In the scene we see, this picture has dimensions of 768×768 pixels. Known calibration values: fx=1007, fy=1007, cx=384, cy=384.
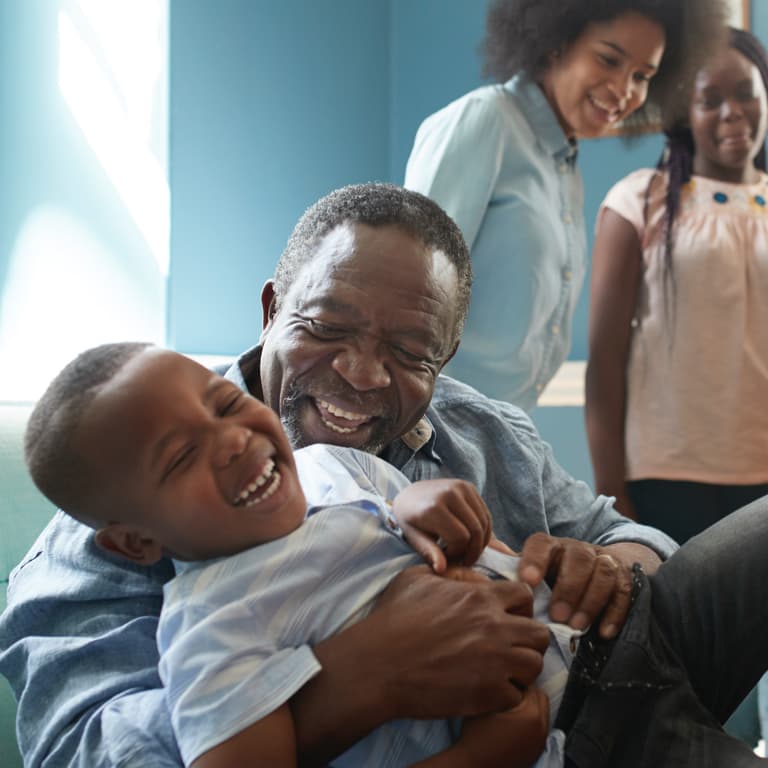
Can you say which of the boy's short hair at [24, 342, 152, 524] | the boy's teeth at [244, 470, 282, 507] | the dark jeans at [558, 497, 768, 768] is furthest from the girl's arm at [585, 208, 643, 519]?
the boy's short hair at [24, 342, 152, 524]

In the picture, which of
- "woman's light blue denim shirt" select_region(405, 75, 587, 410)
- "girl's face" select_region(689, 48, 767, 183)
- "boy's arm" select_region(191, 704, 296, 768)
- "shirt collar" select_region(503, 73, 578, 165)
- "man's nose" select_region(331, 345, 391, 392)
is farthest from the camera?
"girl's face" select_region(689, 48, 767, 183)

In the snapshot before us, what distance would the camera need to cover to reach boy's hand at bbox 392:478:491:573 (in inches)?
39.3

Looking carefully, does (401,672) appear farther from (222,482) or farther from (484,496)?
(484,496)

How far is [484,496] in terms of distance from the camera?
141 centimetres

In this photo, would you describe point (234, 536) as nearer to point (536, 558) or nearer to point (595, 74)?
point (536, 558)

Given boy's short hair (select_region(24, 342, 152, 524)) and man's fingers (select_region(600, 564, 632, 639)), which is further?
man's fingers (select_region(600, 564, 632, 639))

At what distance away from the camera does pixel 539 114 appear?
2271mm

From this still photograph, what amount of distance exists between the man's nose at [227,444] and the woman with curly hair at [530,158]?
1204 millimetres

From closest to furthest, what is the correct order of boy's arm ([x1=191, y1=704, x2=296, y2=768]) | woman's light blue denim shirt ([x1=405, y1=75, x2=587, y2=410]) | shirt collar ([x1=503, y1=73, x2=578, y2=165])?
1. boy's arm ([x1=191, y1=704, x2=296, y2=768])
2. woman's light blue denim shirt ([x1=405, y1=75, x2=587, y2=410])
3. shirt collar ([x1=503, y1=73, x2=578, y2=165])

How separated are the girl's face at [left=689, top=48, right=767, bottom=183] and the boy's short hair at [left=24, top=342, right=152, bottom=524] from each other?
1966 millimetres

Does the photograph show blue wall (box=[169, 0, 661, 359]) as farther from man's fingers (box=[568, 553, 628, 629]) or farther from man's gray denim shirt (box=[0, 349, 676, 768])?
man's fingers (box=[568, 553, 628, 629])

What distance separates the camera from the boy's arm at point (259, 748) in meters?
0.86

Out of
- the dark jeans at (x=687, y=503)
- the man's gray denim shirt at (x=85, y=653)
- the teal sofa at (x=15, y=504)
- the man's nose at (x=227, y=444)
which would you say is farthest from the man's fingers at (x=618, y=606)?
the dark jeans at (x=687, y=503)

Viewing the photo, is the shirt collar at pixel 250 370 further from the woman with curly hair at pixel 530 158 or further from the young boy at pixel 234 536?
the woman with curly hair at pixel 530 158
